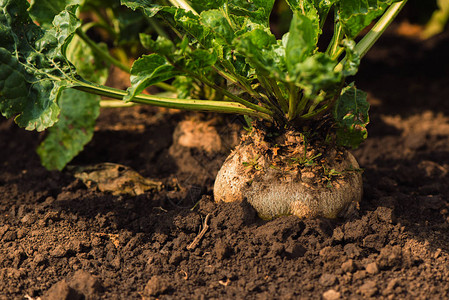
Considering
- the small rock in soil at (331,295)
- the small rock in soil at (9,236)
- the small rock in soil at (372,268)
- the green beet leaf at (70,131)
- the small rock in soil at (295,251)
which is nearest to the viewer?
the small rock in soil at (331,295)

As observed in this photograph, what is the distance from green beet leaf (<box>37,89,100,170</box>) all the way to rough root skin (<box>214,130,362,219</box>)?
3.79ft

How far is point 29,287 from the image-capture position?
1.98 metres

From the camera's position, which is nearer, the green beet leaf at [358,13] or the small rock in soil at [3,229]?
the green beet leaf at [358,13]

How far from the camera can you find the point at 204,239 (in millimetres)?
2205

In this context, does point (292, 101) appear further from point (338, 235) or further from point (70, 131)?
point (70, 131)

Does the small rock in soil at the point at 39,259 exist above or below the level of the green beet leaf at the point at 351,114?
below

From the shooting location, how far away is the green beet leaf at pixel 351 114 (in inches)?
86.5

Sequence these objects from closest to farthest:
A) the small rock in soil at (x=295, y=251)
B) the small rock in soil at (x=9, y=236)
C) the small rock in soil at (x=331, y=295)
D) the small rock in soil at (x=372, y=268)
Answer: the small rock in soil at (x=331, y=295), the small rock in soil at (x=372, y=268), the small rock in soil at (x=295, y=251), the small rock in soil at (x=9, y=236)

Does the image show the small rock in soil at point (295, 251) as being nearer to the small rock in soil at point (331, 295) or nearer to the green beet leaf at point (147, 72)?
the small rock in soil at point (331, 295)

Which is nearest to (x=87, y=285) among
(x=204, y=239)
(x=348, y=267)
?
(x=204, y=239)

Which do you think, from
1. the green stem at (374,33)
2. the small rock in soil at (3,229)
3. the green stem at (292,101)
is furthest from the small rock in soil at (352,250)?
the small rock in soil at (3,229)

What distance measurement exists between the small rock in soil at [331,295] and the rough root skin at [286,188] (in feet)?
1.44

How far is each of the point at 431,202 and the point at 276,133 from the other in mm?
897

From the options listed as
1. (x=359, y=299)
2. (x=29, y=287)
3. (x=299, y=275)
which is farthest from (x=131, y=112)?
(x=359, y=299)
